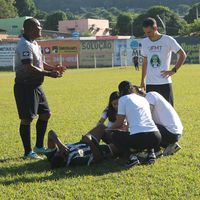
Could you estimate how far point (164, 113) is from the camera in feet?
22.8

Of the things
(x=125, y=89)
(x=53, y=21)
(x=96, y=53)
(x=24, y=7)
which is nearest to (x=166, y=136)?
(x=125, y=89)

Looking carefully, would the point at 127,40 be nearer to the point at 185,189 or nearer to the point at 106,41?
the point at 106,41

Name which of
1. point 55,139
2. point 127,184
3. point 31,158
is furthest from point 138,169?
point 31,158

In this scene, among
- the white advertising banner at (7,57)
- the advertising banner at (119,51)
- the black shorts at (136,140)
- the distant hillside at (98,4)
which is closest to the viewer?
the black shorts at (136,140)

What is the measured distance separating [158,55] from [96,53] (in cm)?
4454

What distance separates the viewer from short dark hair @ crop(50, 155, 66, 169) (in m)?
6.54

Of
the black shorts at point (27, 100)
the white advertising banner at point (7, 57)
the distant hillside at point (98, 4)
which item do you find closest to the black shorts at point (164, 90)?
the black shorts at point (27, 100)

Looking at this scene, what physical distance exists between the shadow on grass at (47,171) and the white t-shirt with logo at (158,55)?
1705 mm

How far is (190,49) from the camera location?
51562mm

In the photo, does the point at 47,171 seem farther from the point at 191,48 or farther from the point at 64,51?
the point at 191,48

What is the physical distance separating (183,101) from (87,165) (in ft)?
26.9

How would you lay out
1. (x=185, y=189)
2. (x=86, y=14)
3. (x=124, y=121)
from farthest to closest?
(x=86, y=14), (x=124, y=121), (x=185, y=189)

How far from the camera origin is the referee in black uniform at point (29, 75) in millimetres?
6949

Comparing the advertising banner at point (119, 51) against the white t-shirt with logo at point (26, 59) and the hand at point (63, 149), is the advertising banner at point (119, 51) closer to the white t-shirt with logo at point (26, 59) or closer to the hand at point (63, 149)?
the white t-shirt with logo at point (26, 59)
